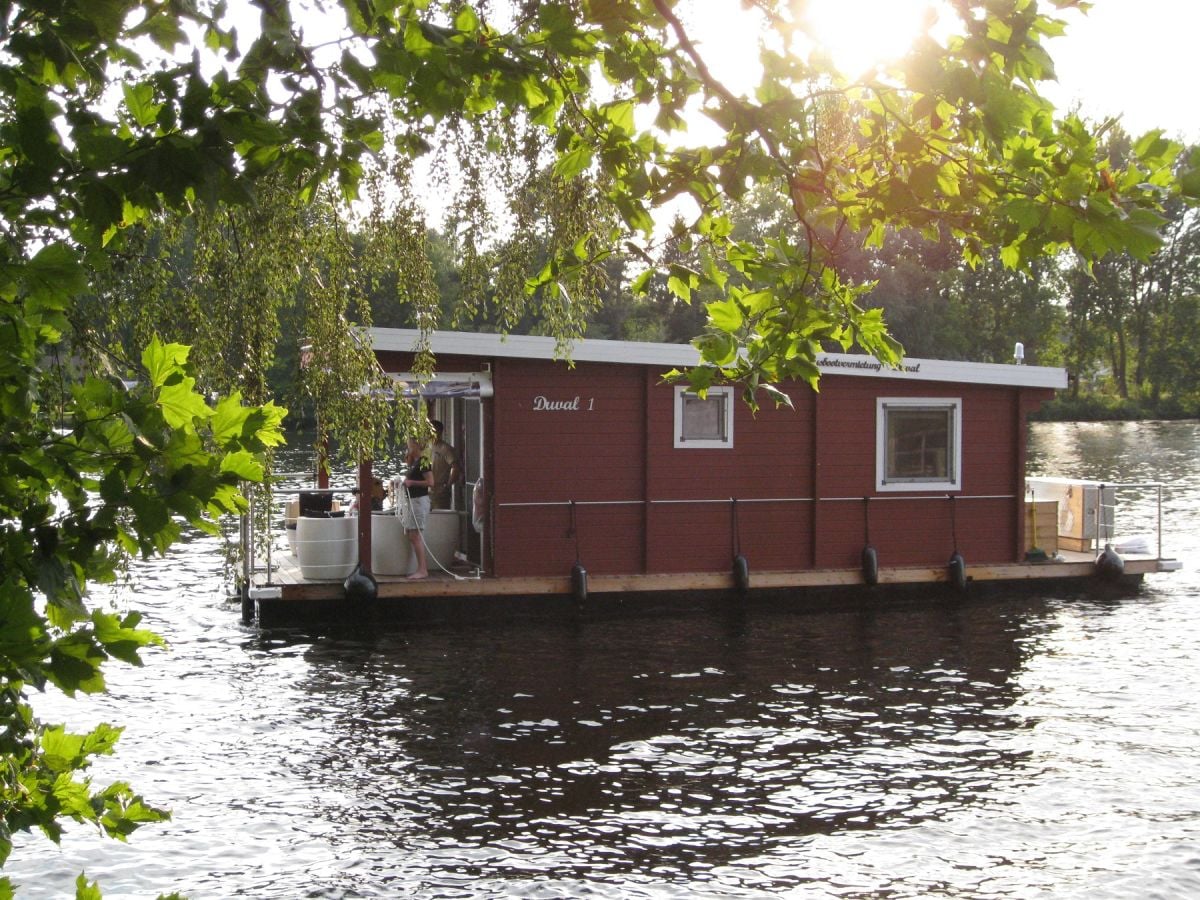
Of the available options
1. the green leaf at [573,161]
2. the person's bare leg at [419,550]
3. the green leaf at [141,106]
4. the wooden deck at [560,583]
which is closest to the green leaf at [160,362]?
the green leaf at [141,106]

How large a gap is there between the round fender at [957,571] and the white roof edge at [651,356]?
2380 mm

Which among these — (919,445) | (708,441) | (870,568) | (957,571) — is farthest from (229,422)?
(919,445)

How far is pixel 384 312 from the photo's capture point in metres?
45.6

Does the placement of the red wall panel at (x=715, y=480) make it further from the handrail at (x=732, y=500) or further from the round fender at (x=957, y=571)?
the round fender at (x=957, y=571)

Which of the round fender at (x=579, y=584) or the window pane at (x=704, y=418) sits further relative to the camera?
the window pane at (x=704, y=418)

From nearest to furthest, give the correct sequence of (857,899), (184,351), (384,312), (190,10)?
(184,351), (190,10), (857,899), (384,312)

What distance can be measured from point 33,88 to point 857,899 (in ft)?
23.8

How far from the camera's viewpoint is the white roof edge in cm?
1534

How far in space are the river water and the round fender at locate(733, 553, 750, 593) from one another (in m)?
0.39

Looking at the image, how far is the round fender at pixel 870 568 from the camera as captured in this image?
57.7 ft

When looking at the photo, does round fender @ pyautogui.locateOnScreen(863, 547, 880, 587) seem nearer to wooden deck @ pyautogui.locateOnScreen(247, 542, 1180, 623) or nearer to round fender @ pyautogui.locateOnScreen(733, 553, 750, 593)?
wooden deck @ pyautogui.locateOnScreen(247, 542, 1180, 623)

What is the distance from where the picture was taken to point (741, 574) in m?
17.1

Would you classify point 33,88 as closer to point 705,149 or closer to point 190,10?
point 190,10

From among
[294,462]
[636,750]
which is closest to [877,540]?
[636,750]
